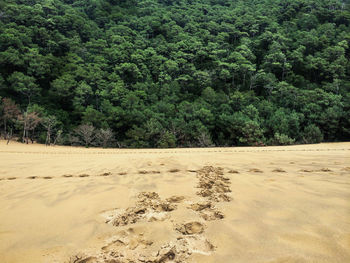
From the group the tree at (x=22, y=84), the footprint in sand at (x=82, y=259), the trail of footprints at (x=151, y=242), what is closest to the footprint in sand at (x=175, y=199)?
the trail of footprints at (x=151, y=242)

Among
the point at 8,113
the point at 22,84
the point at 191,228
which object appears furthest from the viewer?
the point at 22,84

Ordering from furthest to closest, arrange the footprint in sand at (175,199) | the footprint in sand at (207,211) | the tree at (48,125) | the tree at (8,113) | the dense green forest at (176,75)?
1. the dense green forest at (176,75)
2. the tree at (8,113)
3. the tree at (48,125)
4. the footprint in sand at (175,199)
5. the footprint in sand at (207,211)

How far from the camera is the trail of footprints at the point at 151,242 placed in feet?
3.55

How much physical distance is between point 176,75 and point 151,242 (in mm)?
28396

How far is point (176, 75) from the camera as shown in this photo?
28.0m

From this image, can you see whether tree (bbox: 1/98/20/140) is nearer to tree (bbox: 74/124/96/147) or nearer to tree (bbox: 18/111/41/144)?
tree (bbox: 18/111/41/144)

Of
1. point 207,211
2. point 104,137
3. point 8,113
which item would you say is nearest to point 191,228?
point 207,211

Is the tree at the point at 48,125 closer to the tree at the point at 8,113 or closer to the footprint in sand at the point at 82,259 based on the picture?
the tree at the point at 8,113

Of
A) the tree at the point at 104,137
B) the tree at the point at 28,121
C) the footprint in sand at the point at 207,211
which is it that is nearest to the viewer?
the footprint in sand at the point at 207,211

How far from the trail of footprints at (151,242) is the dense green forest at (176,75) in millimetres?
12753

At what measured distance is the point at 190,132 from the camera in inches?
607

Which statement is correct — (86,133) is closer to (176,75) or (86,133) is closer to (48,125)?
(48,125)

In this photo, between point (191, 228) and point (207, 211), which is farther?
point (207, 211)

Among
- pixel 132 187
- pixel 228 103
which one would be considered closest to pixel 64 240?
pixel 132 187
